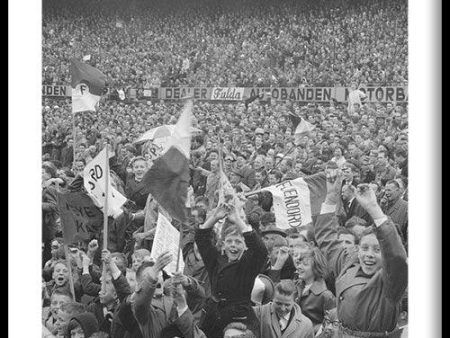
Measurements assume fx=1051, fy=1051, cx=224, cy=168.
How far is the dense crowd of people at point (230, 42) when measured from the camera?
6.88m

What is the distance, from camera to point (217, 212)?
23.7 feet

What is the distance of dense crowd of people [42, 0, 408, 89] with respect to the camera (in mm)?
6879

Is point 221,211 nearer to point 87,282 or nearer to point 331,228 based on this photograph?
point 331,228

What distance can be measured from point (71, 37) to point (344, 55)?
1.99 meters

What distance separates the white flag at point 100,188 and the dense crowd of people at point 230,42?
22.4 inches

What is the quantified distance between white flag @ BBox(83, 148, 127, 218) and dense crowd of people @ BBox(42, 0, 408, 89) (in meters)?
0.57

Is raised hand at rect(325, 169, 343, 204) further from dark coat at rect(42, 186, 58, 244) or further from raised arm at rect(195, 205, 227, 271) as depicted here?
dark coat at rect(42, 186, 58, 244)

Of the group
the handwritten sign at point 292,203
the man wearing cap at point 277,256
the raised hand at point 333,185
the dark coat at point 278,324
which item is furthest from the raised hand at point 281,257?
the raised hand at point 333,185

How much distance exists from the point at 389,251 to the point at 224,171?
1290 millimetres

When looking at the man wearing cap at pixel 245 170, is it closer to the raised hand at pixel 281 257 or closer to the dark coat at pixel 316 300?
the raised hand at pixel 281 257

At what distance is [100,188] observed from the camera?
295 inches
